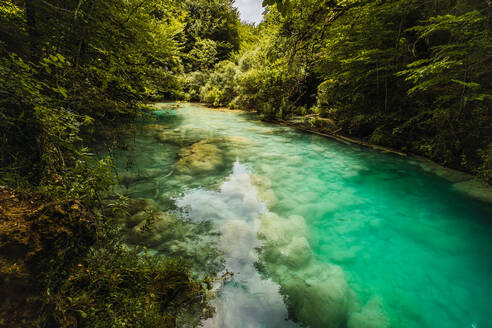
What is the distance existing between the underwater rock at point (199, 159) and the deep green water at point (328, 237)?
0.07m

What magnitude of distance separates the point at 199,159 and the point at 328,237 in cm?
490

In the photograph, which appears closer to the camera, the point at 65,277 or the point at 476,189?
the point at 65,277

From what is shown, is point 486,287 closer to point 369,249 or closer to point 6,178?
point 369,249

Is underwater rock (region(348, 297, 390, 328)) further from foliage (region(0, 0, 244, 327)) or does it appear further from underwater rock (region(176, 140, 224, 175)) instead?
underwater rock (region(176, 140, 224, 175))

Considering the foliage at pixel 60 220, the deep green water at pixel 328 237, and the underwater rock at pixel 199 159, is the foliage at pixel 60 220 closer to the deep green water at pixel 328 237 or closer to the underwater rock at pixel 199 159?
the deep green water at pixel 328 237

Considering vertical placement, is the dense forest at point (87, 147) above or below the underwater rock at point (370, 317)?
above

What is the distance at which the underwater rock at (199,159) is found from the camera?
6.49m

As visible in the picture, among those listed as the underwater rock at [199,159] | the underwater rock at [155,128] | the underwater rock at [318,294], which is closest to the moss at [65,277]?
the underwater rock at [318,294]

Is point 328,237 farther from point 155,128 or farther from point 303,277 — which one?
point 155,128

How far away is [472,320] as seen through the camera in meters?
2.50

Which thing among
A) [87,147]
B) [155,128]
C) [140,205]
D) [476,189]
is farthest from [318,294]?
[155,128]

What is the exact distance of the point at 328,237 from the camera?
3.91m

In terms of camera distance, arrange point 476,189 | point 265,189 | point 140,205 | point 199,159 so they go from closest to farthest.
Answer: point 140,205 < point 476,189 < point 265,189 < point 199,159

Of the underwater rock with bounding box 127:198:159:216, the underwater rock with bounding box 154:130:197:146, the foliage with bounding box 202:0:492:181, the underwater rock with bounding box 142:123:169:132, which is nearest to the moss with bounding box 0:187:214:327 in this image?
the underwater rock with bounding box 127:198:159:216
